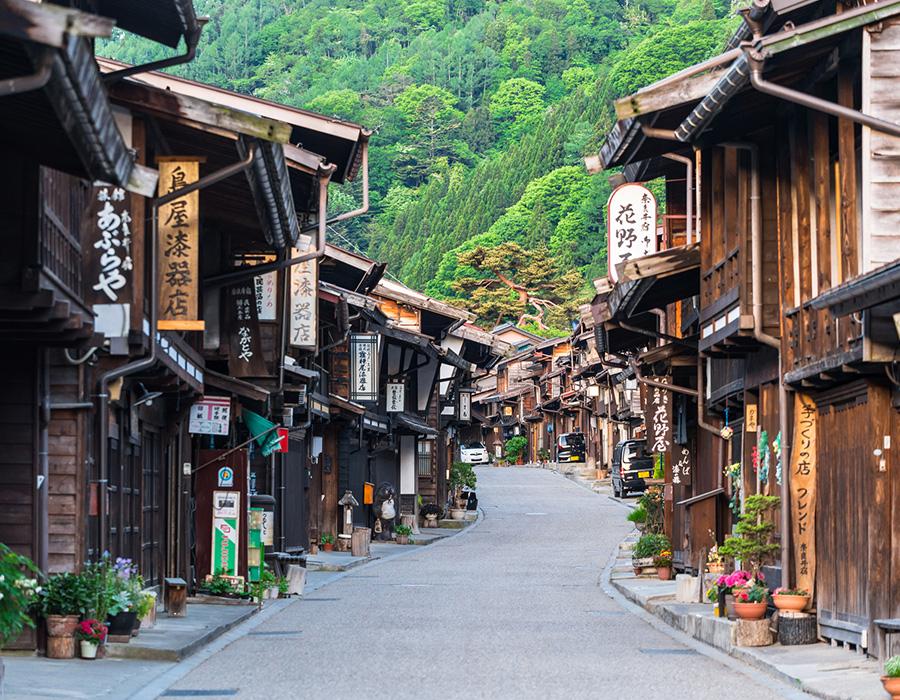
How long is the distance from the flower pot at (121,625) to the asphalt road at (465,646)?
42.6 inches

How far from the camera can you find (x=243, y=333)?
81.8 ft

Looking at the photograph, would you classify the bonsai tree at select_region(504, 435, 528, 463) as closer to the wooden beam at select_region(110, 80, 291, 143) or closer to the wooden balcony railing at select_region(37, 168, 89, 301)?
the wooden beam at select_region(110, 80, 291, 143)

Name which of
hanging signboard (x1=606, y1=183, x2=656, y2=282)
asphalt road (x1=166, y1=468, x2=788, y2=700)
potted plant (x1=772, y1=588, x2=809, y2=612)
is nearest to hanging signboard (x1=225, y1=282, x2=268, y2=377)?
asphalt road (x1=166, y1=468, x2=788, y2=700)

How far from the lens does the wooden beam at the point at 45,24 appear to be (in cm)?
780

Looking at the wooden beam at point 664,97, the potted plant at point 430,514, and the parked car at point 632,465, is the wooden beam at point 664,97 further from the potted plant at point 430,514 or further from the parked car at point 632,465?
the parked car at point 632,465

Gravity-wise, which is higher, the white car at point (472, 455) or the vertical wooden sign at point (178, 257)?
the vertical wooden sign at point (178, 257)

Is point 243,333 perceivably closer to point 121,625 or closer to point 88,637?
point 121,625

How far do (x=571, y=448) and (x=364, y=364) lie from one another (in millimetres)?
59187

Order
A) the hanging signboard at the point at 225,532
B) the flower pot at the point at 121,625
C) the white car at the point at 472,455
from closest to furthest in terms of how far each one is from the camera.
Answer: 1. the flower pot at the point at 121,625
2. the hanging signboard at the point at 225,532
3. the white car at the point at 472,455

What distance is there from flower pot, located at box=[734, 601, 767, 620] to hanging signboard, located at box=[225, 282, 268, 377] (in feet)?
30.6

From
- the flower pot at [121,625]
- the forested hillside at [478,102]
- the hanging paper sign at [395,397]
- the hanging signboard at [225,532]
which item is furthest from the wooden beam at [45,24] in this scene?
the forested hillside at [478,102]

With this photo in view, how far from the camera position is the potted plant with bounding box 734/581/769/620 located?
1872 cm

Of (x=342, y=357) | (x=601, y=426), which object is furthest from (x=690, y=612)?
(x=601, y=426)

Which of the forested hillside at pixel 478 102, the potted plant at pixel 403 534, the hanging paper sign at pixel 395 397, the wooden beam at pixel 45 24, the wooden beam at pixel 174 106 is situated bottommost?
the potted plant at pixel 403 534
